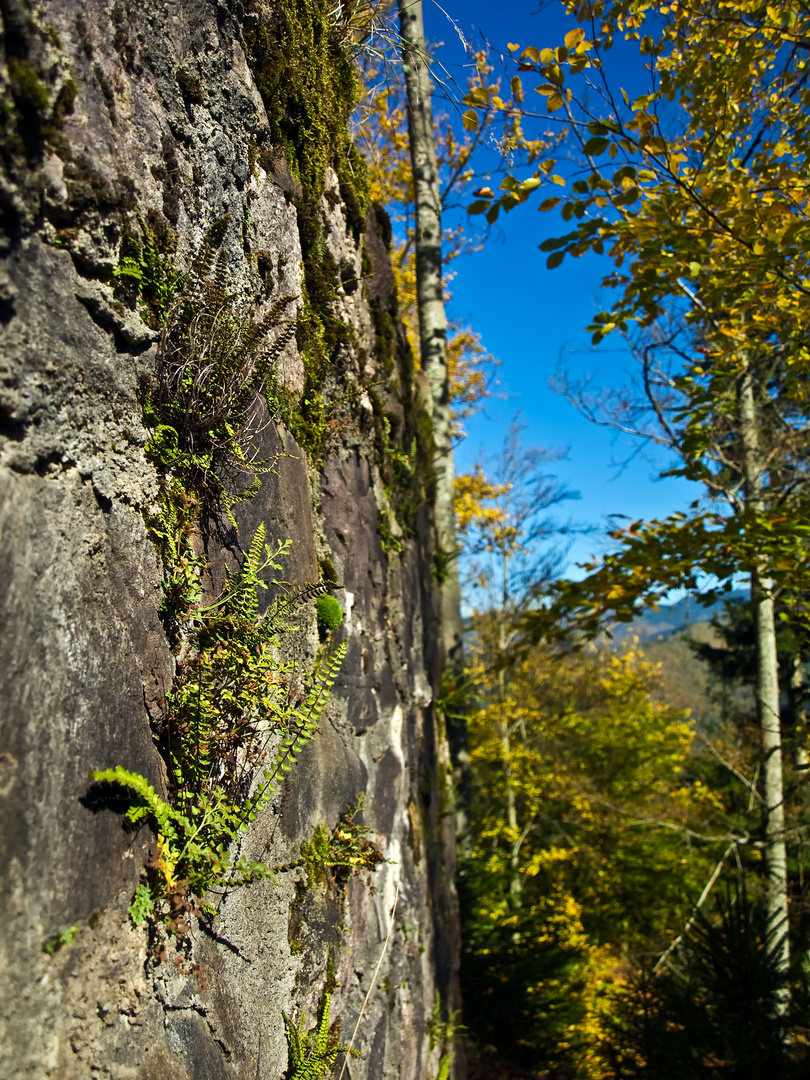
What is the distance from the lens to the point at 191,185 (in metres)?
1.67

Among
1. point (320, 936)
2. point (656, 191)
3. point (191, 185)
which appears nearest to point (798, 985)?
point (320, 936)

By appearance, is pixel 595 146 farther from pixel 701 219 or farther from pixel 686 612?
pixel 686 612

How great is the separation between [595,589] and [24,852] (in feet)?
11.1

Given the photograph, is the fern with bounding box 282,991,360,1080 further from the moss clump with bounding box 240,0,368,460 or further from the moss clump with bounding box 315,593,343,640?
the moss clump with bounding box 240,0,368,460

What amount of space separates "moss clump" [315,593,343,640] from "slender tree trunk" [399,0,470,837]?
281 centimetres

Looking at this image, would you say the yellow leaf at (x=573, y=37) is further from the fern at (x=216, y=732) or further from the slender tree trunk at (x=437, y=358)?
the slender tree trunk at (x=437, y=358)

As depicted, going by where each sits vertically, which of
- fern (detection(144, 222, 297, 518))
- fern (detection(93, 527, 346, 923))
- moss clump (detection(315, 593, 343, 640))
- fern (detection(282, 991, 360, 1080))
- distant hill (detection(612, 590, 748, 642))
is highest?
distant hill (detection(612, 590, 748, 642))

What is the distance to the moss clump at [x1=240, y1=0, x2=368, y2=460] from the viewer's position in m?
2.18

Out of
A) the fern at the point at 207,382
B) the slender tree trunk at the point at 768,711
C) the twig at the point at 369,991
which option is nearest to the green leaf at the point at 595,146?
the fern at the point at 207,382

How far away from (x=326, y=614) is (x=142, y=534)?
3.24 feet

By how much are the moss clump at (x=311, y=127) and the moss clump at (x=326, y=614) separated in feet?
1.76

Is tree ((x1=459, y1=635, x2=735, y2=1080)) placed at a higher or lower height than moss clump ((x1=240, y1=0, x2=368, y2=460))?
lower

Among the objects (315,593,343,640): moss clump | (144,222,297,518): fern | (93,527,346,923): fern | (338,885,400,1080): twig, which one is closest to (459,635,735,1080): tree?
(338,885,400,1080): twig

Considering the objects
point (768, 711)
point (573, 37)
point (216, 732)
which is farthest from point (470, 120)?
point (768, 711)
